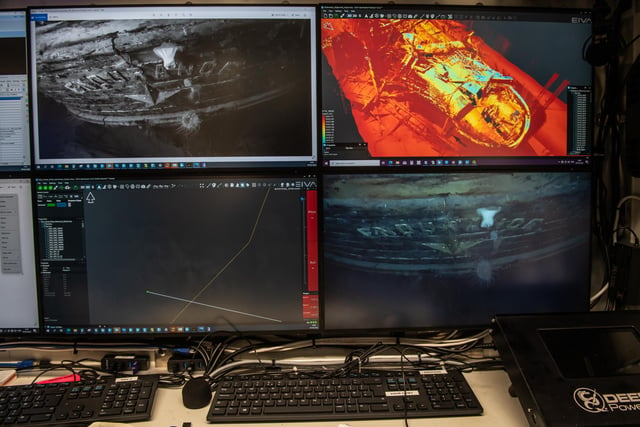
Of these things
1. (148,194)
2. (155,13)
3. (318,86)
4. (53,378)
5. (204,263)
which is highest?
(155,13)

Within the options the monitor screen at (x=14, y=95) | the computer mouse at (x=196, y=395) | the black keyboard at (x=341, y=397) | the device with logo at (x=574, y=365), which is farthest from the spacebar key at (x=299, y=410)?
the monitor screen at (x=14, y=95)

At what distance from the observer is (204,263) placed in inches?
46.4

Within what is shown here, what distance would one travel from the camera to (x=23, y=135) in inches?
46.6

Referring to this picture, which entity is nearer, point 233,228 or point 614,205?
point 233,228

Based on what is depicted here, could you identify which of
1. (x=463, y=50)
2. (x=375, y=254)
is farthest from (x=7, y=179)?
(x=463, y=50)

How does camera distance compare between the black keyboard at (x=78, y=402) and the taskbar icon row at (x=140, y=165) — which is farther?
the taskbar icon row at (x=140, y=165)

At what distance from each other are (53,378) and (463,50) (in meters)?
1.52

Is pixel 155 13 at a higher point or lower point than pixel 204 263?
higher

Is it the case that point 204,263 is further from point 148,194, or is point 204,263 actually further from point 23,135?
point 23,135

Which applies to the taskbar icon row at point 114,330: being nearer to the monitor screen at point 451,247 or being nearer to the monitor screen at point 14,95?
the monitor screen at point 451,247

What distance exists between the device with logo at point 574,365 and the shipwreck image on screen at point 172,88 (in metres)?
0.76

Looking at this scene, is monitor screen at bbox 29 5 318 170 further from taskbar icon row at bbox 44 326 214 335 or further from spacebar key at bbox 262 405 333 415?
spacebar key at bbox 262 405 333 415

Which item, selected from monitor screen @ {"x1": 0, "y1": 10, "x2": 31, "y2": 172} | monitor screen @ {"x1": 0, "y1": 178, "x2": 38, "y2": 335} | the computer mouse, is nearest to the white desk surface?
the computer mouse

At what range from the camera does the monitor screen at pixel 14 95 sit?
116 cm
